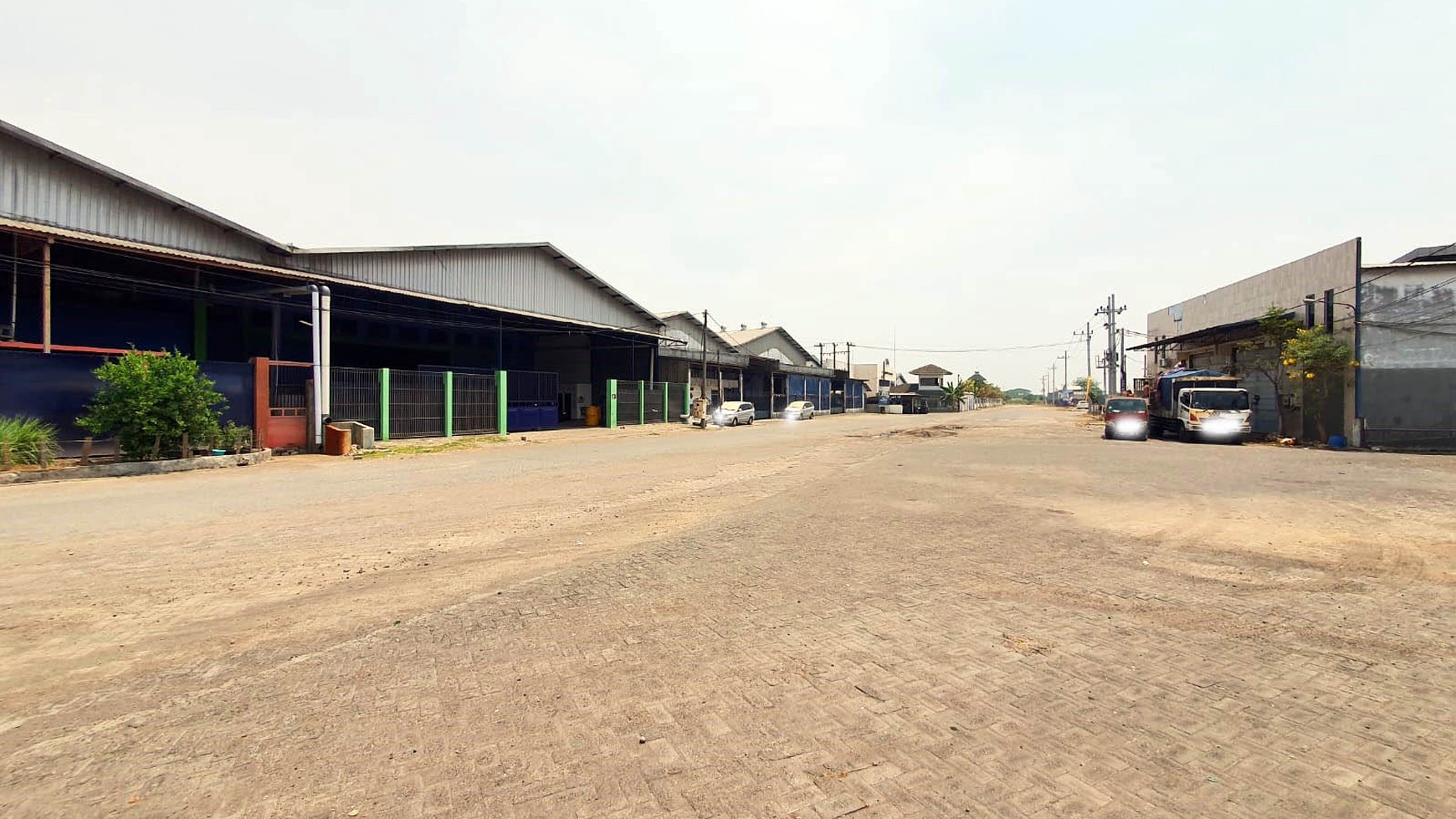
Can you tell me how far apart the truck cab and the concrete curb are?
27.8 m

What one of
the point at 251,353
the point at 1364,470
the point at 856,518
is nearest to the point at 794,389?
the point at 251,353

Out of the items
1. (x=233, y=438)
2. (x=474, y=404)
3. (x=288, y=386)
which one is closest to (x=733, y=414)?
(x=474, y=404)

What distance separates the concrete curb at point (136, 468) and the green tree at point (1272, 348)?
3063cm

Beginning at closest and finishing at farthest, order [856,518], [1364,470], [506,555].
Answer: [506,555], [856,518], [1364,470]

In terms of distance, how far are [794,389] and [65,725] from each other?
56.6 meters

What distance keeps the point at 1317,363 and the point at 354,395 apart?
30.6 metres

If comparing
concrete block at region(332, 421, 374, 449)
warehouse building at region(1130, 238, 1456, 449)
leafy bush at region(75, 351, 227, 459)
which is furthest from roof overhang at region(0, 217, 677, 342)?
warehouse building at region(1130, 238, 1456, 449)

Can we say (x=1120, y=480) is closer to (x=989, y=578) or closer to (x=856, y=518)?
(x=856, y=518)

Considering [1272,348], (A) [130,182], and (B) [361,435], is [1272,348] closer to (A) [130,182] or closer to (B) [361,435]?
(B) [361,435]

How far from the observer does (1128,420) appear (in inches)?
1000

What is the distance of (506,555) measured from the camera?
6.70 metres

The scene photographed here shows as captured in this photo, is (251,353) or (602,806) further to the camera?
(251,353)

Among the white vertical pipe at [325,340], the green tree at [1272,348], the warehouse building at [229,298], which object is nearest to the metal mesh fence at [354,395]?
the warehouse building at [229,298]

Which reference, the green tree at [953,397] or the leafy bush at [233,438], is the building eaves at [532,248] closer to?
the leafy bush at [233,438]
